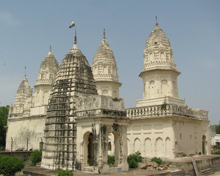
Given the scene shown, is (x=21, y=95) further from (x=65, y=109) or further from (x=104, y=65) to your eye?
(x=65, y=109)

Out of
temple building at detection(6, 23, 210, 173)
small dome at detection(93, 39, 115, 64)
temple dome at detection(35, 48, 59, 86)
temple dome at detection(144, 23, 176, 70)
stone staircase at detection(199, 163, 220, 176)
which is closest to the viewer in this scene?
temple building at detection(6, 23, 210, 173)

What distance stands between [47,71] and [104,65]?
29.5 feet

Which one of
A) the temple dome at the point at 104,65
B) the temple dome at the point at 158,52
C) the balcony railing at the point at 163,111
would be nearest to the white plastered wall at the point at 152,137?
the balcony railing at the point at 163,111

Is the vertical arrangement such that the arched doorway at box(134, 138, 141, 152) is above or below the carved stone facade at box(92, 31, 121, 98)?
below

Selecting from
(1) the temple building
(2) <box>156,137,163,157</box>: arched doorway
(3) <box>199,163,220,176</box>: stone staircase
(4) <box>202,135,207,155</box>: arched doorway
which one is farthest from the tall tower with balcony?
(3) <box>199,163,220,176</box>: stone staircase

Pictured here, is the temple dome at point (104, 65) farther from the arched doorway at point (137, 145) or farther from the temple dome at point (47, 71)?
the arched doorway at point (137, 145)

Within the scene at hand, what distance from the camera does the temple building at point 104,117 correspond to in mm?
15164

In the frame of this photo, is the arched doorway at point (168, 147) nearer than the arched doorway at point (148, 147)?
Yes

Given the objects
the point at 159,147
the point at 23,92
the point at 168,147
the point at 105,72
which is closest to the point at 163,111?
the point at 168,147

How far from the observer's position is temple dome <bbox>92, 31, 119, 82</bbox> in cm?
3278

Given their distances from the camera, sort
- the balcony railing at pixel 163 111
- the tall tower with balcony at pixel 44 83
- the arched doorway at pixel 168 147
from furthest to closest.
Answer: the tall tower with balcony at pixel 44 83, the balcony railing at pixel 163 111, the arched doorway at pixel 168 147

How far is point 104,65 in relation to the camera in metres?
33.3

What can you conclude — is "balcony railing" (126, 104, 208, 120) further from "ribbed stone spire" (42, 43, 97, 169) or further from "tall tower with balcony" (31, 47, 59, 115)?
"tall tower with balcony" (31, 47, 59, 115)

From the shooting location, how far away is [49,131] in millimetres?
16750
